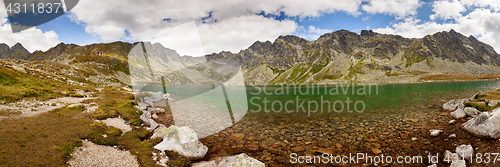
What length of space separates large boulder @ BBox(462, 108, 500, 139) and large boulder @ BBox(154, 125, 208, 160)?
76.2 ft

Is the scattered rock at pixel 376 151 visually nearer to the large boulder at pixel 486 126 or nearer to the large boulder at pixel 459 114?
the large boulder at pixel 486 126

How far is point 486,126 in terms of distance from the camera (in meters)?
14.9

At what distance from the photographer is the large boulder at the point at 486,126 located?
1434 centimetres

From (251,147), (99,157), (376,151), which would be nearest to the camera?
(99,157)

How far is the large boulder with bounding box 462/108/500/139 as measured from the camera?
14.3 metres

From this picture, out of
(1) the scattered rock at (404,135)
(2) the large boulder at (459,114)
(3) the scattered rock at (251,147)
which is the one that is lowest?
(3) the scattered rock at (251,147)

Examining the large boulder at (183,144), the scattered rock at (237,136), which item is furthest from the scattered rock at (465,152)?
the large boulder at (183,144)

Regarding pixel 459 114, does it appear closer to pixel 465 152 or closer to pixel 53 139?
pixel 465 152

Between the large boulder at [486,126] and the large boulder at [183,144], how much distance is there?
23.2m

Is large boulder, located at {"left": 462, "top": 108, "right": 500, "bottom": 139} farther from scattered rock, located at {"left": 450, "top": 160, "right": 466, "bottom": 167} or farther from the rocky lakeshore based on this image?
scattered rock, located at {"left": 450, "top": 160, "right": 466, "bottom": 167}

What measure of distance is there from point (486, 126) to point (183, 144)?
2514cm

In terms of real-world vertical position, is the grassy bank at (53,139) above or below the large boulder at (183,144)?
above

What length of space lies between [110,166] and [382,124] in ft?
89.6

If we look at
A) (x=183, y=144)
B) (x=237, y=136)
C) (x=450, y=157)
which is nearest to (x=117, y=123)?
(x=183, y=144)
